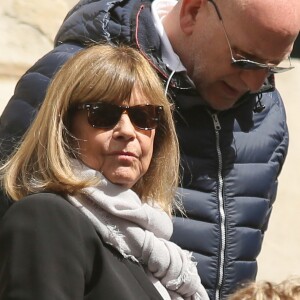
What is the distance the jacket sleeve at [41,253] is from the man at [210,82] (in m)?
0.72

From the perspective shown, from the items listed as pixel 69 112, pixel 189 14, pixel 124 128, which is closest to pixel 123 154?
pixel 124 128

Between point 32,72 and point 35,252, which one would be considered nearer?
point 35,252

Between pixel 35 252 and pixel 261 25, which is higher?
pixel 261 25

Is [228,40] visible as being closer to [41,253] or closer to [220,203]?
[220,203]

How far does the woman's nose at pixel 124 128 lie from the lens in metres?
2.79

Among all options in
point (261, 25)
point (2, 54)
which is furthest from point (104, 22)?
point (2, 54)

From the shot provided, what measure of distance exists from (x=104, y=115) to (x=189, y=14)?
28.4 inches

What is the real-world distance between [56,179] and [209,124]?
827mm

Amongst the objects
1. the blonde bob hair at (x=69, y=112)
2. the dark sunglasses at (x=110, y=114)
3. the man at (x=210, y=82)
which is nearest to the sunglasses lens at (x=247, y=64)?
the man at (x=210, y=82)

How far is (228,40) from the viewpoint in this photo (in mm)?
3314

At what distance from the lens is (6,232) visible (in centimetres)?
254

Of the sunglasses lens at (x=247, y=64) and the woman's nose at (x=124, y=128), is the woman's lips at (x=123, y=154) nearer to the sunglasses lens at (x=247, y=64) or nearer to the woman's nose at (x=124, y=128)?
the woman's nose at (x=124, y=128)

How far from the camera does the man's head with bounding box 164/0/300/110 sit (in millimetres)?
3318

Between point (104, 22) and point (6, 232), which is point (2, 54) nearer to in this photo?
point (104, 22)
